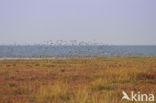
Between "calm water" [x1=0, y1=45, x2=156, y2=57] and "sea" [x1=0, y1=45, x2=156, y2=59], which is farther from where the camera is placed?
"calm water" [x1=0, y1=45, x2=156, y2=57]

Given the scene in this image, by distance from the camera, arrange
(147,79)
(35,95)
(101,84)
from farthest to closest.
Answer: (147,79) < (101,84) < (35,95)

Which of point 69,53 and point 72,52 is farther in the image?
point 72,52

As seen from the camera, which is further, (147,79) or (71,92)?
(147,79)

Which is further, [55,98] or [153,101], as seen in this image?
[55,98]

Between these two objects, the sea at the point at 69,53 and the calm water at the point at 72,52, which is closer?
the sea at the point at 69,53

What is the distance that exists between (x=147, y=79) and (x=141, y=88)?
3.39 meters

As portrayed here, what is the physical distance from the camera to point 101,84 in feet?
44.4

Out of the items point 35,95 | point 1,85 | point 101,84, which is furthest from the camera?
point 1,85

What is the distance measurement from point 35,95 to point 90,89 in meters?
2.73

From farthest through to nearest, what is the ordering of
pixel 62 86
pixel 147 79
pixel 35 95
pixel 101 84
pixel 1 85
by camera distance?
pixel 147 79
pixel 1 85
pixel 101 84
pixel 62 86
pixel 35 95

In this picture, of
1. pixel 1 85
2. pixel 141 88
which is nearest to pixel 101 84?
pixel 141 88

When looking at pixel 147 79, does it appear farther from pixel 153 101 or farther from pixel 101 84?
pixel 153 101

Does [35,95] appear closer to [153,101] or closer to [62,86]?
[62,86]

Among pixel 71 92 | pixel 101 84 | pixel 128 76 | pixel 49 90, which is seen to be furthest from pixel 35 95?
pixel 128 76
